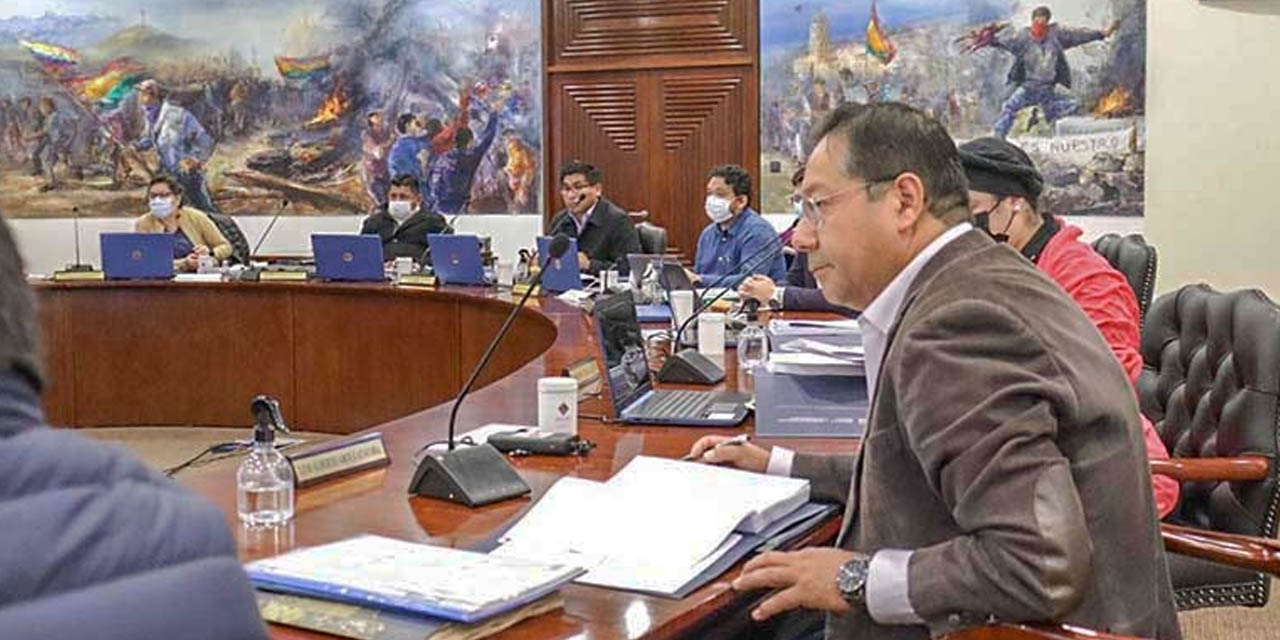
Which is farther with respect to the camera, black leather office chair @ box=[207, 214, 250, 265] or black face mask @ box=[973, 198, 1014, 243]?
black leather office chair @ box=[207, 214, 250, 265]

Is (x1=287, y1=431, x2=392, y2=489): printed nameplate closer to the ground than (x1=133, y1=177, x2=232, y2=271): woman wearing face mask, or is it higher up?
closer to the ground

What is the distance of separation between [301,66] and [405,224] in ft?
6.56

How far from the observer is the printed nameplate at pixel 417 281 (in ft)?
19.2

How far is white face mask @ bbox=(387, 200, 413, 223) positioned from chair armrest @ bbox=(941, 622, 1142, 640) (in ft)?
20.0

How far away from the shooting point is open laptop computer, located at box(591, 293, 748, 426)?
2.46 m

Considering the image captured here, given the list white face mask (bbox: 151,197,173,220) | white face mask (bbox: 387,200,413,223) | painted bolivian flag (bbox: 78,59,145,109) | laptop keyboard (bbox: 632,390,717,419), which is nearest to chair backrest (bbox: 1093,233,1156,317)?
laptop keyboard (bbox: 632,390,717,419)

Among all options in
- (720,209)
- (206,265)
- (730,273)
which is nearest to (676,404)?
(730,273)

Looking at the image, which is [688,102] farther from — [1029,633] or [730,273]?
[1029,633]

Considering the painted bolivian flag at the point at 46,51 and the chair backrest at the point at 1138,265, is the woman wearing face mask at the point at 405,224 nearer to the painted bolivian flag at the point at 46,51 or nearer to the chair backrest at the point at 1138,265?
the painted bolivian flag at the point at 46,51

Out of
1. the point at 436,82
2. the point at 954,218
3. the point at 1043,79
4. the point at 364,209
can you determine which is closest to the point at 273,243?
the point at 364,209

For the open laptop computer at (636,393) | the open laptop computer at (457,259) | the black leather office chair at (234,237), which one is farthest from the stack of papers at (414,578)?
the black leather office chair at (234,237)

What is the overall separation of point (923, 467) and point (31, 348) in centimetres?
96

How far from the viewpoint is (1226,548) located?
1.95 meters

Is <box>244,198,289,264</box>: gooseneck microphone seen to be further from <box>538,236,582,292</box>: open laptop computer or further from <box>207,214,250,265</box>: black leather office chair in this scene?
<box>538,236,582,292</box>: open laptop computer
